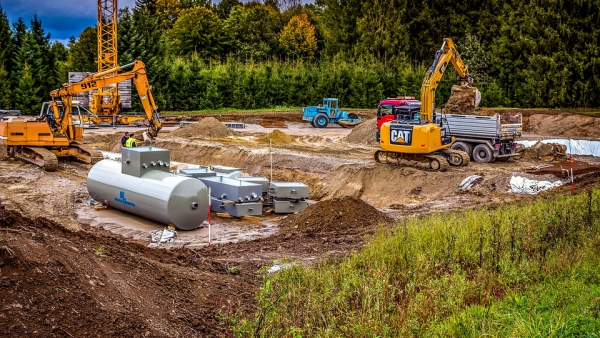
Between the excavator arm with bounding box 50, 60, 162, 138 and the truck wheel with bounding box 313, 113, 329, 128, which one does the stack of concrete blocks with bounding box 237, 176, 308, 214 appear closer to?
the excavator arm with bounding box 50, 60, 162, 138

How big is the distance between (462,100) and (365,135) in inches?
247

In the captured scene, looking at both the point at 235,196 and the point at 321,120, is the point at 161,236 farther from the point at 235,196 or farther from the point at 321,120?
the point at 321,120

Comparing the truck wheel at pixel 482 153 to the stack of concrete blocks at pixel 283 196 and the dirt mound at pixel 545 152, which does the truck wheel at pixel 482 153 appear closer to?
the dirt mound at pixel 545 152

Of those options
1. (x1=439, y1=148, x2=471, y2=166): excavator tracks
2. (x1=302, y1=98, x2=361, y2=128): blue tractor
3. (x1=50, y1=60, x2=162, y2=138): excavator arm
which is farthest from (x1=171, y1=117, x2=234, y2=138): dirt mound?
(x1=439, y1=148, x2=471, y2=166): excavator tracks

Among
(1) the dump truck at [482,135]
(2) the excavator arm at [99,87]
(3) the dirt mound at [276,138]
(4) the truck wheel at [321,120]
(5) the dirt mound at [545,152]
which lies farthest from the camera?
(4) the truck wheel at [321,120]

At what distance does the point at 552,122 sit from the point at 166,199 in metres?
30.3

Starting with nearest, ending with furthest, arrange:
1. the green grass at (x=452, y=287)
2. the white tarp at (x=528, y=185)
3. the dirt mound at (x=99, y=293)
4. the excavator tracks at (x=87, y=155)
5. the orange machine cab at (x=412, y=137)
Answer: the dirt mound at (x=99, y=293) → the green grass at (x=452, y=287) → the white tarp at (x=528, y=185) → the orange machine cab at (x=412, y=137) → the excavator tracks at (x=87, y=155)

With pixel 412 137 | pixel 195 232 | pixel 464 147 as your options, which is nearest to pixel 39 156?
pixel 195 232

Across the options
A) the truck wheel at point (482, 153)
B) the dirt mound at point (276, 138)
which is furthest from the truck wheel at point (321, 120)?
the truck wheel at point (482, 153)

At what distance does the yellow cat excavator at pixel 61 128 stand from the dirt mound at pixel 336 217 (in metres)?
13.8

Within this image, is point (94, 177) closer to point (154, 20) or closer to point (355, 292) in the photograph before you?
point (355, 292)

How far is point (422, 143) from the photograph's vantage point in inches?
864

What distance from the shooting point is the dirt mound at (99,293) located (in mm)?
6082

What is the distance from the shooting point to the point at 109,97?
40719mm
